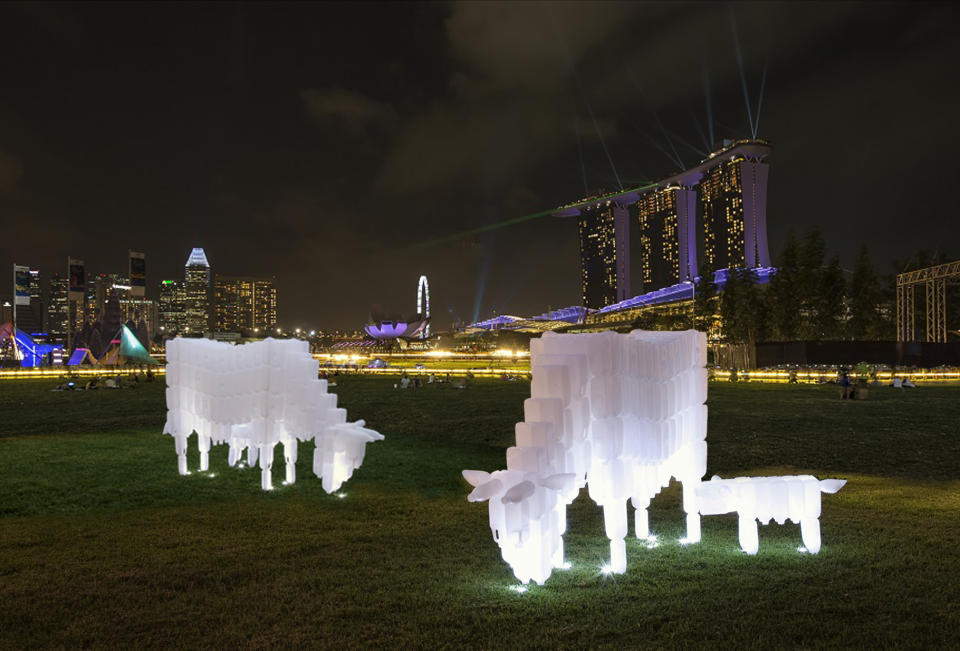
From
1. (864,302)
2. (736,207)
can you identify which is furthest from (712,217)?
(864,302)

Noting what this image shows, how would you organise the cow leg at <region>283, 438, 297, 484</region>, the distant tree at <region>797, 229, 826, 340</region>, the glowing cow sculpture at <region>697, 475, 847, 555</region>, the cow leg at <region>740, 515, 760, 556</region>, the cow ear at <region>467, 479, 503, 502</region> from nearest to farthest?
the cow ear at <region>467, 479, 503, 502</region>, the glowing cow sculpture at <region>697, 475, 847, 555</region>, the cow leg at <region>740, 515, 760, 556</region>, the cow leg at <region>283, 438, 297, 484</region>, the distant tree at <region>797, 229, 826, 340</region>

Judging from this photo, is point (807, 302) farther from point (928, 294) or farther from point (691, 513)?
point (691, 513)

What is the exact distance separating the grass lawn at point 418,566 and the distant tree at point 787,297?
43.5m

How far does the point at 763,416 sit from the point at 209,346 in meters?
16.5

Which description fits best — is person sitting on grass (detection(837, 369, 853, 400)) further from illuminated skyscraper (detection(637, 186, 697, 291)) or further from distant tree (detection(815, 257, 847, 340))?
illuminated skyscraper (detection(637, 186, 697, 291))

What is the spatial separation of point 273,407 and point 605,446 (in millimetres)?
6449

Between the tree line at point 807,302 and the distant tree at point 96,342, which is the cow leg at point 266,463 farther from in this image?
the distant tree at point 96,342

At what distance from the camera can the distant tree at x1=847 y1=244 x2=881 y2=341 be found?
2131 inches

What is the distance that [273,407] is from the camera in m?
10.6

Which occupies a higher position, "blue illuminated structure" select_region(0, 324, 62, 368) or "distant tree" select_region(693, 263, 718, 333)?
"distant tree" select_region(693, 263, 718, 333)

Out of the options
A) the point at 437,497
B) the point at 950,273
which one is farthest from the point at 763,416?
the point at 950,273

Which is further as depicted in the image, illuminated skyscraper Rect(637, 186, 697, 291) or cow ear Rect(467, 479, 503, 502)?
illuminated skyscraper Rect(637, 186, 697, 291)

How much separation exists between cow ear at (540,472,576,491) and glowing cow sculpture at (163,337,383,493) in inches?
191

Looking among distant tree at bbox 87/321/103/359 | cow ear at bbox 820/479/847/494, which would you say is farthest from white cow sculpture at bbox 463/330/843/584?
distant tree at bbox 87/321/103/359
